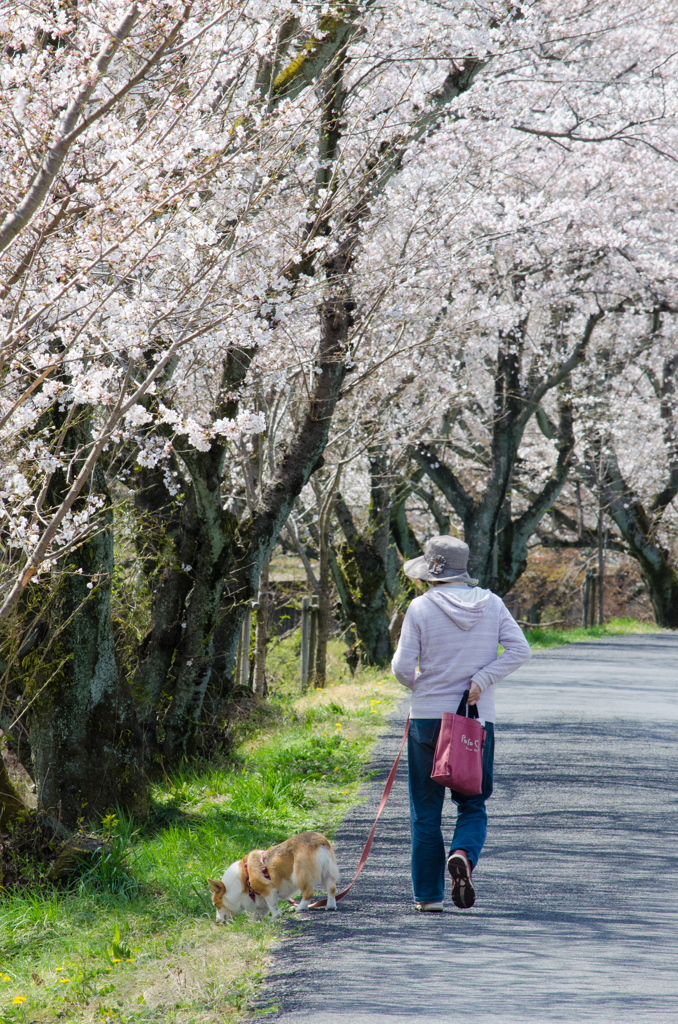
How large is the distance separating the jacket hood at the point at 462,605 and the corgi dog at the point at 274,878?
124 centimetres

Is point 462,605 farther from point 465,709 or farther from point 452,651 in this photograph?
point 465,709

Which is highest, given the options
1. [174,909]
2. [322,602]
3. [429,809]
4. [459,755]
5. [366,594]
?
[366,594]

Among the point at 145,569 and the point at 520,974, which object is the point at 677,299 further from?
the point at 520,974

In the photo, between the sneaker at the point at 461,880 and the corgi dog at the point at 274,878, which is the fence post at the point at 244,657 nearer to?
the corgi dog at the point at 274,878

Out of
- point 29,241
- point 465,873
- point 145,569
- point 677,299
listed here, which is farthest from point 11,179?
point 677,299

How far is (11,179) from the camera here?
411 cm

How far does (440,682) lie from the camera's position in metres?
4.50

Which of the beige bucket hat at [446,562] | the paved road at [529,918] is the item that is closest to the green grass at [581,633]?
the paved road at [529,918]

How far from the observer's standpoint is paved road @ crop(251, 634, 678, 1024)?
351cm

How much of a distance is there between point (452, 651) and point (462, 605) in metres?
0.22

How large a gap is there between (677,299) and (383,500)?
6.73m

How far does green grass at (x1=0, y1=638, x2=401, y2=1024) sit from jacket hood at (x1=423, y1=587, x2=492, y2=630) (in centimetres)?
168

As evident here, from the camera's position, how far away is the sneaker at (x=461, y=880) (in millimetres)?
4215

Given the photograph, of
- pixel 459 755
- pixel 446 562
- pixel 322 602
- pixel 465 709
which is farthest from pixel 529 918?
pixel 322 602
